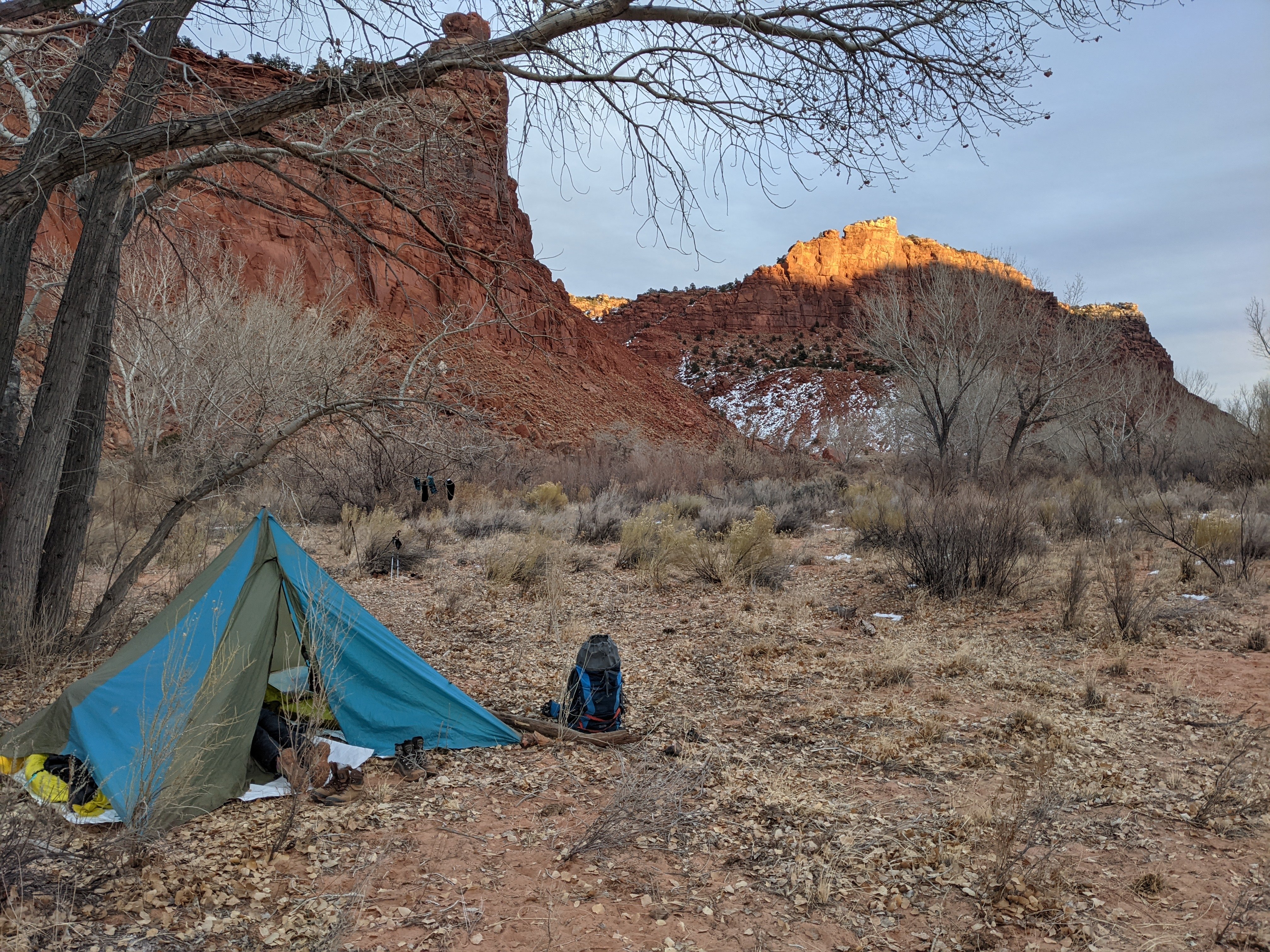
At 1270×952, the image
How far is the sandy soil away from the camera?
270 centimetres

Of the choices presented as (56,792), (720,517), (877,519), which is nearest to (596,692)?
(56,792)

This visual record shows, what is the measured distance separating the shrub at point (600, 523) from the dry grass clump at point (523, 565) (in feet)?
9.11

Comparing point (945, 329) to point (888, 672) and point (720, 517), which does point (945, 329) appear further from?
point (888, 672)

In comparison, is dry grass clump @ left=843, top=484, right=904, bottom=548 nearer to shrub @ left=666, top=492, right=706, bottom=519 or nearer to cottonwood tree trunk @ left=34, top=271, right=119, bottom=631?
shrub @ left=666, top=492, right=706, bottom=519

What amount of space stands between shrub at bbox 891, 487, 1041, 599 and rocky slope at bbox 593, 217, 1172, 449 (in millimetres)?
36884

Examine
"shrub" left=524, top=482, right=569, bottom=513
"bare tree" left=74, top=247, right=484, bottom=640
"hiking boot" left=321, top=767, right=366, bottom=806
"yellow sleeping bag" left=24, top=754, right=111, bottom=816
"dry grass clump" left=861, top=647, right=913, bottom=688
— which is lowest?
"hiking boot" left=321, top=767, right=366, bottom=806

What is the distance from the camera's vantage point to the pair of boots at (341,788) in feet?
11.7

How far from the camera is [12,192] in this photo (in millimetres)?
3197

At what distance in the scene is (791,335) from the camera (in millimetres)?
64812

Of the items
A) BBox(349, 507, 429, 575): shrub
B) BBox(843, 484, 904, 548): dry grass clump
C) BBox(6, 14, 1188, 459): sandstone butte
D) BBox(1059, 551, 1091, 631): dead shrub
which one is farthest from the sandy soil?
BBox(843, 484, 904, 548): dry grass clump

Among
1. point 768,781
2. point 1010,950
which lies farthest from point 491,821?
point 1010,950

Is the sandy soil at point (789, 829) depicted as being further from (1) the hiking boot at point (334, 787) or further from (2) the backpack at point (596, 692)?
(2) the backpack at point (596, 692)

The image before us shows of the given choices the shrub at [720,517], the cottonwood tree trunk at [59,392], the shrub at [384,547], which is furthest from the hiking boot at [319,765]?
the shrub at [720,517]

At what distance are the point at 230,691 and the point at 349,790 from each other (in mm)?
750
